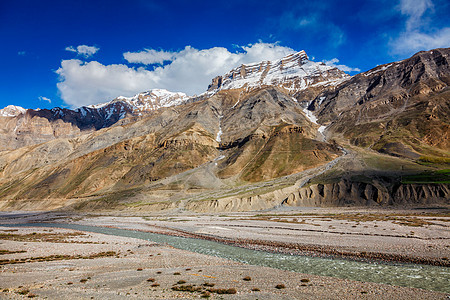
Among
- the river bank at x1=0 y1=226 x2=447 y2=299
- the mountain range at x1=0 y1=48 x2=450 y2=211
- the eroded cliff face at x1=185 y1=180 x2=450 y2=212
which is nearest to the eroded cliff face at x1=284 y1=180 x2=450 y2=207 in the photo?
the eroded cliff face at x1=185 y1=180 x2=450 y2=212

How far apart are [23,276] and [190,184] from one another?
111313mm

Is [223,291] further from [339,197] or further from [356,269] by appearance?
[339,197]

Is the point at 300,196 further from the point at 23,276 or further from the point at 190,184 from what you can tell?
the point at 23,276

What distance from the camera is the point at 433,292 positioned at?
17.0 m

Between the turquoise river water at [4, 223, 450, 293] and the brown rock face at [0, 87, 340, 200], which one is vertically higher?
the brown rock face at [0, 87, 340, 200]

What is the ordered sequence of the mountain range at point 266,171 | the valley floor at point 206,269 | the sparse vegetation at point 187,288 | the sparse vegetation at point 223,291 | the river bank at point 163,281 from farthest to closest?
the mountain range at point 266,171
the sparse vegetation at point 187,288
the sparse vegetation at point 223,291
the valley floor at point 206,269
the river bank at point 163,281

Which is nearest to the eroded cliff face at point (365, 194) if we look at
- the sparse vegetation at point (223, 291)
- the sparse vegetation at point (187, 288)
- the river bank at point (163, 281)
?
the river bank at point (163, 281)

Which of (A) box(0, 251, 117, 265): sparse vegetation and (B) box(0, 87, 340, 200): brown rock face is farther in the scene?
(B) box(0, 87, 340, 200): brown rock face

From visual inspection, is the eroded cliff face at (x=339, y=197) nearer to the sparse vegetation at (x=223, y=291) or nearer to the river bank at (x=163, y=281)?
the river bank at (x=163, y=281)

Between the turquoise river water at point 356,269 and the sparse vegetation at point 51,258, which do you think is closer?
the turquoise river water at point 356,269

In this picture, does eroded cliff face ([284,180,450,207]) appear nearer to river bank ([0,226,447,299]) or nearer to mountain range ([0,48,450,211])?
mountain range ([0,48,450,211])

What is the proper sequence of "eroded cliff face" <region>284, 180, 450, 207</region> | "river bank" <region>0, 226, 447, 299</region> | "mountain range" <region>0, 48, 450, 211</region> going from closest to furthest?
"river bank" <region>0, 226, 447, 299</region> < "eroded cliff face" <region>284, 180, 450, 207</region> < "mountain range" <region>0, 48, 450, 211</region>

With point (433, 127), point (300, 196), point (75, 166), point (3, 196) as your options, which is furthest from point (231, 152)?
point (3, 196)

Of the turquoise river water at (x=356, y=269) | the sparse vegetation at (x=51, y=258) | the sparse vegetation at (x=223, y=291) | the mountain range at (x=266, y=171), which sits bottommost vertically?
the turquoise river water at (x=356, y=269)
